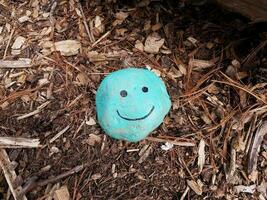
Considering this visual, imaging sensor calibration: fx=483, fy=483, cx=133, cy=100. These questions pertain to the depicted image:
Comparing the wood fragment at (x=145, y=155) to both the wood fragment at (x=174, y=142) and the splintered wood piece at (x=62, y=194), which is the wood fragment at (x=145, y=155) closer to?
the wood fragment at (x=174, y=142)

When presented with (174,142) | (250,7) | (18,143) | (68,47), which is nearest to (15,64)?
(68,47)

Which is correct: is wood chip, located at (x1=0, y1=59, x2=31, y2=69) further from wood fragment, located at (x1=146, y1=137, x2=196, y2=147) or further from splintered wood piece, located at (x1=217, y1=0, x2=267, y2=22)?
splintered wood piece, located at (x1=217, y1=0, x2=267, y2=22)

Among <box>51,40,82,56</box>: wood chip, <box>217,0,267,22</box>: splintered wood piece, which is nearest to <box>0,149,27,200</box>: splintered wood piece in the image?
<box>51,40,82,56</box>: wood chip

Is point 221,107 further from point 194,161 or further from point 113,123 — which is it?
point 113,123

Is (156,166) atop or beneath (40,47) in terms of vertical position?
beneath

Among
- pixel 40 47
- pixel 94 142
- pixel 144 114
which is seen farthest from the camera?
pixel 40 47

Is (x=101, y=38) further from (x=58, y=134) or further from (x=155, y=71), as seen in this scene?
(x=58, y=134)

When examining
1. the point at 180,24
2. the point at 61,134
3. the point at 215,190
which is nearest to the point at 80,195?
the point at 61,134
